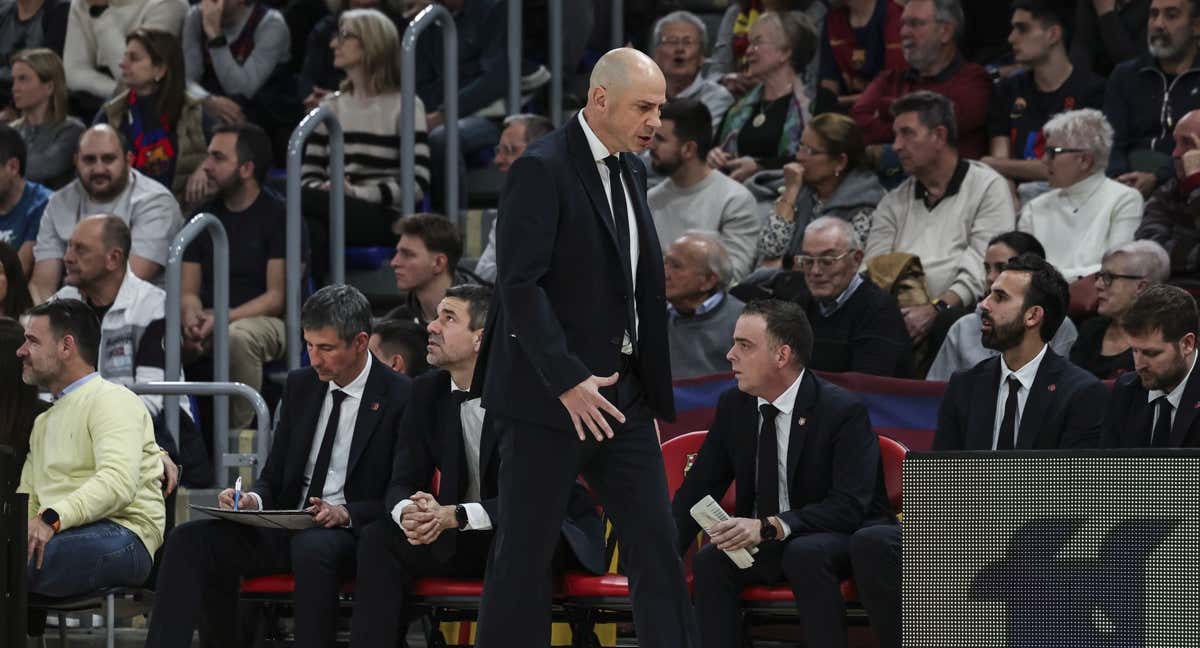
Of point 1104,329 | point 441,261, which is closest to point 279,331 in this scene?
point 441,261

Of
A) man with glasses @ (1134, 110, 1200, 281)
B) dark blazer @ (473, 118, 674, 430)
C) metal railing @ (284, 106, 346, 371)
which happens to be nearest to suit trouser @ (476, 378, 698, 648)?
dark blazer @ (473, 118, 674, 430)

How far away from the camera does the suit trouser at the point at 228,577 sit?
6.57 metres

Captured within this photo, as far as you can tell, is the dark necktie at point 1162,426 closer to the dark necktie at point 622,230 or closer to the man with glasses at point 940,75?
the dark necktie at point 622,230

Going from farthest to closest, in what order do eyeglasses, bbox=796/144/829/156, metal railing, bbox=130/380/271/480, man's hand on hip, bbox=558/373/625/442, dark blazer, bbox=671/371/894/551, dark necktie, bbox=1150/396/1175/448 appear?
eyeglasses, bbox=796/144/829/156
metal railing, bbox=130/380/271/480
dark blazer, bbox=671/371/894/551
dark necktie, bbox=1150/396/1175/448
man's hand on hip, bbox=558/373/625/442

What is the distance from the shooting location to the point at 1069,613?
4566mm

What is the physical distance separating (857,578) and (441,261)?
9.62 ft

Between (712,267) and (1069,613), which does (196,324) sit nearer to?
(712,267)

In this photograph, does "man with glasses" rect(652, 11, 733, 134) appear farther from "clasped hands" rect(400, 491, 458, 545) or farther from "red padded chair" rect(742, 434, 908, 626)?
"clasped hands" rect(400, 491, 458, 545)

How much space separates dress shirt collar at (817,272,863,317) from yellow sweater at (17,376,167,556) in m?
2.86

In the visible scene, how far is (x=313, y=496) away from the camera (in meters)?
7.07

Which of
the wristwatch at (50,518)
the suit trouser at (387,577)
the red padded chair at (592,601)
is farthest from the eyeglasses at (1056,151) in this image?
the wristwatch at (50,518)

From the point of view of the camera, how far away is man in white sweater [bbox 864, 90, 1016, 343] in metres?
9.05

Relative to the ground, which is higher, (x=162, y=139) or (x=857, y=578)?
(x=162, y=139)

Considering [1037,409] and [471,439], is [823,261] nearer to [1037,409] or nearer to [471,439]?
[1037,409]
